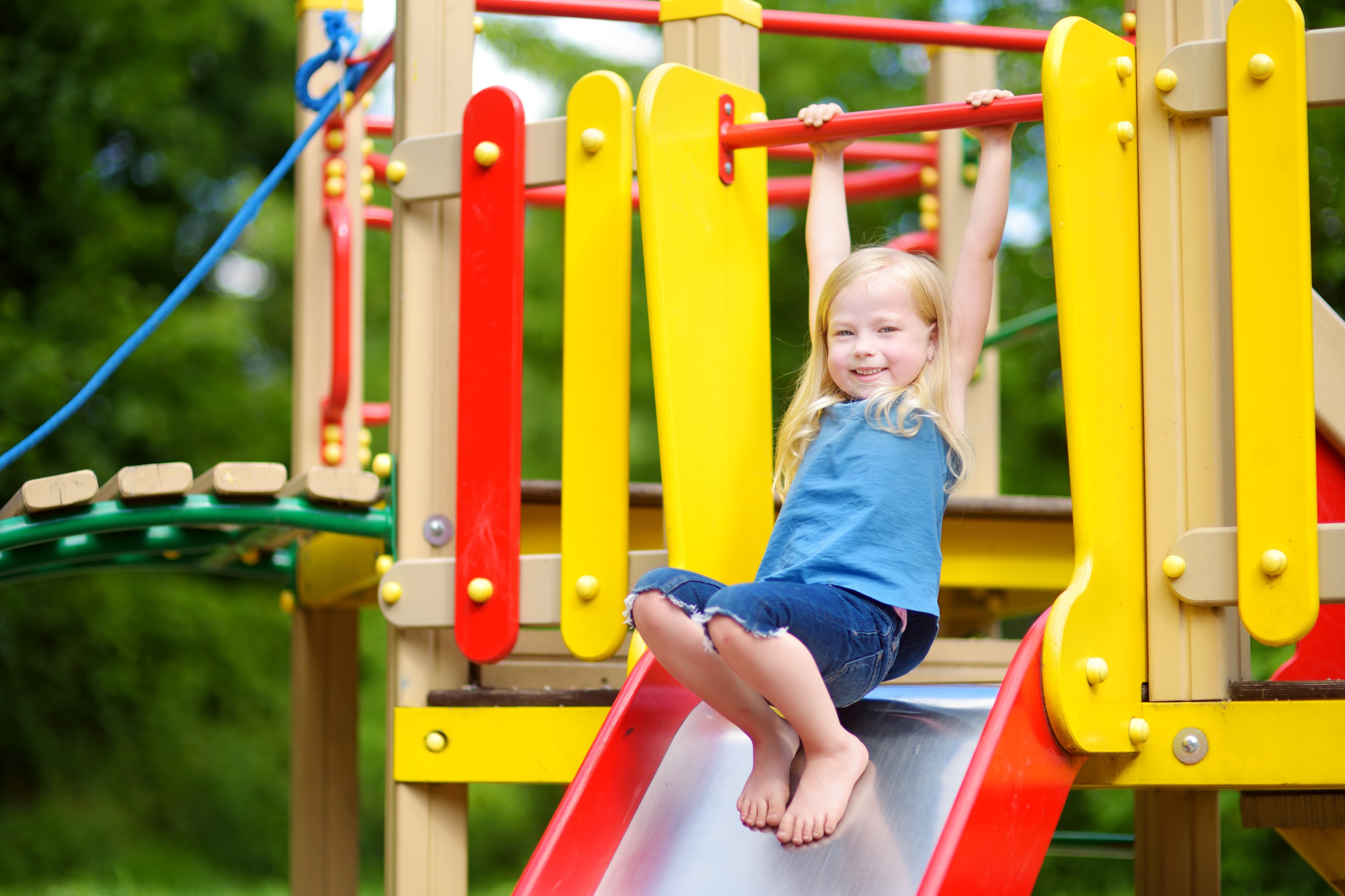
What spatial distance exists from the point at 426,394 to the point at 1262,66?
1.42 meters

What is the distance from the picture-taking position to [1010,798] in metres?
1.76

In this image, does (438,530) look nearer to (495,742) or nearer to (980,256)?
(495,742)

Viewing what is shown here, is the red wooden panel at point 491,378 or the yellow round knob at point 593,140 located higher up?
the yellow round knob at point 593,140

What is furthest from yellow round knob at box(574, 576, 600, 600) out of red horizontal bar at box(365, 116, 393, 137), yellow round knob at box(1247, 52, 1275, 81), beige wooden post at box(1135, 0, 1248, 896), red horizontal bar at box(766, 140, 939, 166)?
red horizontal bar at box(365, 116, 393, 137)

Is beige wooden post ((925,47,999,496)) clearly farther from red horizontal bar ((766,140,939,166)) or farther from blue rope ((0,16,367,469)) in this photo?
blue rope ((0,16,367,469))

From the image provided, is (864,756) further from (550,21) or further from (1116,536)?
(550,21)

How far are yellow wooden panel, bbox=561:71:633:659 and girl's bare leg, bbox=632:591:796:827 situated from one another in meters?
0.34

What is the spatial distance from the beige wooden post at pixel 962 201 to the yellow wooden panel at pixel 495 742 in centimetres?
212

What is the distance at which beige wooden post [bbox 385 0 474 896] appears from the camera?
2418 millimetres

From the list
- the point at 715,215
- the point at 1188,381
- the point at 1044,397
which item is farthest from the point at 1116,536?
the point at 1044,397

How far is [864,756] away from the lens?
1913 mm

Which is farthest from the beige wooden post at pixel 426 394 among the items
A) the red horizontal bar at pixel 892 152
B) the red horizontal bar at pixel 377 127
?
the red horizontal bar at pixel 377 127

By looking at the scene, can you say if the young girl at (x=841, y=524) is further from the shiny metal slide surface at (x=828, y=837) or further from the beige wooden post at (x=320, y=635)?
the beige wooden post at (x=320, y=635)

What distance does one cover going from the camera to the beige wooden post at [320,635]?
3609 millimetres
